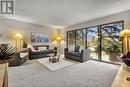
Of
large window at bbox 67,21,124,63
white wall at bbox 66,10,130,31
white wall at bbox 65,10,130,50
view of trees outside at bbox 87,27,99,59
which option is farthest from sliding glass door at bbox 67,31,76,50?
view of trees outside at bbox 87,27,99,59

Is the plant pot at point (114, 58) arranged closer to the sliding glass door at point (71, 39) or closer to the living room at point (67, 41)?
the living room at point (67, 41)

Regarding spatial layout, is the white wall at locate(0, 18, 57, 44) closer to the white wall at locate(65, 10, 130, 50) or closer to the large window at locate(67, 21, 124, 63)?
the large window at locate(67, 21, 124, 63)

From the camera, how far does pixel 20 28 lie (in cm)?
858

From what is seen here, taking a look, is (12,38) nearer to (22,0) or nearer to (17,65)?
(17,65)

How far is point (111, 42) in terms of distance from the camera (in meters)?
5.95

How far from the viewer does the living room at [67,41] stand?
3695 millimetres

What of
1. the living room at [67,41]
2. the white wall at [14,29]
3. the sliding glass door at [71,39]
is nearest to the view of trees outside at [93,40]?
the living room at [67,41]

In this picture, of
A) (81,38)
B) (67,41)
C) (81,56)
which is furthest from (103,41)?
(67,41)

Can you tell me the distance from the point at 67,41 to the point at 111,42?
14.0ft

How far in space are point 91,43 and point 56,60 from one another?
2454 mm

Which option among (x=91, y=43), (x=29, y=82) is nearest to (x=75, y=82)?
(x=29, y=82)

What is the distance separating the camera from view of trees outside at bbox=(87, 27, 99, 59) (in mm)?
6858

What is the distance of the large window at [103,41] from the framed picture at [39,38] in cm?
293

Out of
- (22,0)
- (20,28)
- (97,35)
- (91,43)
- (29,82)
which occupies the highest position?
(22,0)
